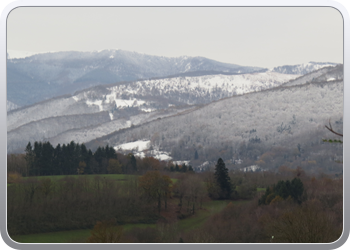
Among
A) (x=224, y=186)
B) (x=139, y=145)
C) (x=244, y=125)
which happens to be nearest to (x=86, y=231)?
(x=224, y=186)

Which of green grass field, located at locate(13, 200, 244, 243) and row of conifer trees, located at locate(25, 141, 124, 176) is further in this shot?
row of conifer trees, located at locate(25, 141, 124, 176)

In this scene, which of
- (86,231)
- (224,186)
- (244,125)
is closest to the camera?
(86,231)

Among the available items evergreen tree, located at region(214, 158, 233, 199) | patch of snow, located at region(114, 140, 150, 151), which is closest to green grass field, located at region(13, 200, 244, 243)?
evergreen tree, located at region(214, 158, 233, 199)

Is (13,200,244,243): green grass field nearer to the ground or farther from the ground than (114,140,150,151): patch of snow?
farther from the ground

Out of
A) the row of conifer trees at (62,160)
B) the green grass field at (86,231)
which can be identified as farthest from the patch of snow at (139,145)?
the green grass field at (86,231)

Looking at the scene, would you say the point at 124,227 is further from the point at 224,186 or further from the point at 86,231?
the point at 224,186

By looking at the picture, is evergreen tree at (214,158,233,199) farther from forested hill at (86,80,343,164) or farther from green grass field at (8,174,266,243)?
forested hill at (86,80,343,164)

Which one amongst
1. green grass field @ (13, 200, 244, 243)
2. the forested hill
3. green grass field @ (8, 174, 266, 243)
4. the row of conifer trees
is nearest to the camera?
green grass field @ (13, 200, 244, 243)

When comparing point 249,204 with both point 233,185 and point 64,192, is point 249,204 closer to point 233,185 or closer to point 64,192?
point 233,185

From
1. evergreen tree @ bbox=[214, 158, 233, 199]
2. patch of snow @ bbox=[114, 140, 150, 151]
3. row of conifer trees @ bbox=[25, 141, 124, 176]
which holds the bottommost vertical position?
patch of snow @ bbox=[114, 140, 150, 151]

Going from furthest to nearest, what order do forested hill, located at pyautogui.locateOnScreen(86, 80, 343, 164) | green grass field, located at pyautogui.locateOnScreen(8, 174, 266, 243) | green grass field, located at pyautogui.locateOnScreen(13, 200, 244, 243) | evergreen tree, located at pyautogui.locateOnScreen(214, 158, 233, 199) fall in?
forested hill, located at pyautogui.locateOnScreen(86, 80, 343, 164) < evergreen tree, located at pyautogui.locateOnScreen(214, 158, 233, 199) < green grass field, located at pyautogui.locateOnScreen(8, 174, 266, 243) < green grass field, located at pyautogui.locateOnScreen(13, 200, 244, 243)

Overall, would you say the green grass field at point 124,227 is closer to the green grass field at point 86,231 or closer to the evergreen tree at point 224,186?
the green grass field at point 86,231
